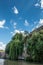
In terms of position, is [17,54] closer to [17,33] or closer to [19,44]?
[19,44]

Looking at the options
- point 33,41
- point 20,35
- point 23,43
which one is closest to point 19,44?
point 23,43

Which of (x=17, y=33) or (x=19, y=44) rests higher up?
(x=17, y=33)

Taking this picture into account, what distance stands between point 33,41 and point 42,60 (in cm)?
434

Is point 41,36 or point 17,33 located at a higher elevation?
point 17,33

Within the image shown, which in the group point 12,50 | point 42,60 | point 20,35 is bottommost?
point 42,60

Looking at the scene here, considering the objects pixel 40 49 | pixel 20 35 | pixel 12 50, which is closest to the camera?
pixel 40 49

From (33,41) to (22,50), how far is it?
18.0m

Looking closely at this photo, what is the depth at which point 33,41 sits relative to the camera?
43.8m

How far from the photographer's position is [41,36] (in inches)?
1709

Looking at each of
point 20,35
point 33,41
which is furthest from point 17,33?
point 33,41

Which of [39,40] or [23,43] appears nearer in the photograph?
[39,40]

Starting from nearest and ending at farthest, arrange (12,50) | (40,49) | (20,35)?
(40,49), (12,50), (20,35)

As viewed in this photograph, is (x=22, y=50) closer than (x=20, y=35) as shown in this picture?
Yes

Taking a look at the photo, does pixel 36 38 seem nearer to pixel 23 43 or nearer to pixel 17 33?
pixel 23 43
